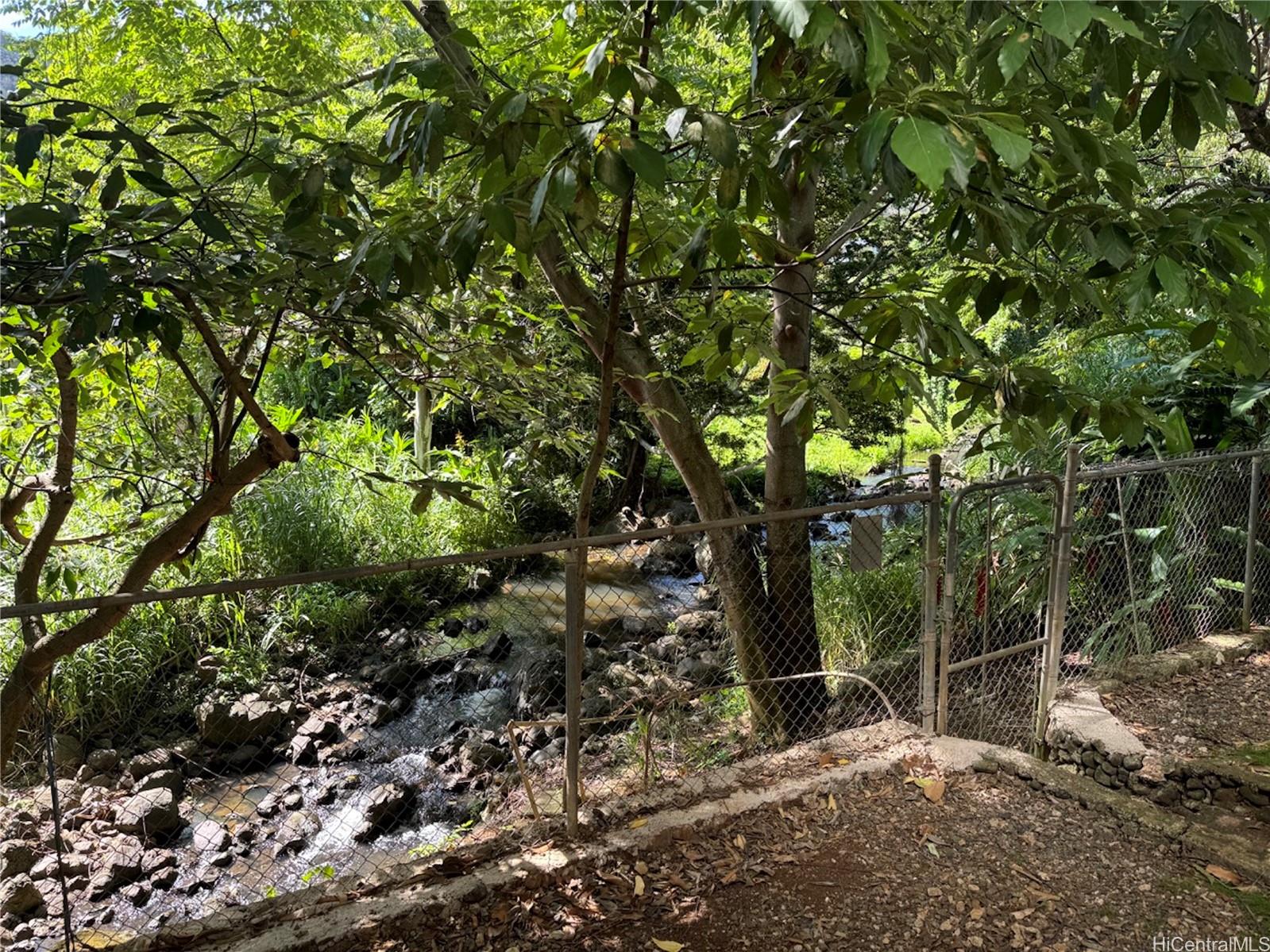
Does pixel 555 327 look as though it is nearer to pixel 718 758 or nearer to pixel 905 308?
pixel 905 308

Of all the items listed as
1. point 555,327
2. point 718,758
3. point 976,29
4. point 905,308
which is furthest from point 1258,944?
point 555,327

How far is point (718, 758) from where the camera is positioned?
4.68m

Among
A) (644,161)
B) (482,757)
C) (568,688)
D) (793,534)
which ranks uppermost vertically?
(644,161)

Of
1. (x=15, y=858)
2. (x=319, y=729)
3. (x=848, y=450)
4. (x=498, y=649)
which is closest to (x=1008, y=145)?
(x=15, y=858)

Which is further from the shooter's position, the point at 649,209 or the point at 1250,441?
the point at 1250,441

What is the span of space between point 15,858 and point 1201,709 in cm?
580

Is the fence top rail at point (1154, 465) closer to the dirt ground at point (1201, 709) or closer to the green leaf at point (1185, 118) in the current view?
the dirt ground at point (1201, 709)

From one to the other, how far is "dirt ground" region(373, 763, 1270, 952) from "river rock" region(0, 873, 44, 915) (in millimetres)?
2500

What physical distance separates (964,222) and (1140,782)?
277cm

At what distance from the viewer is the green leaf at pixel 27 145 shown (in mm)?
1673

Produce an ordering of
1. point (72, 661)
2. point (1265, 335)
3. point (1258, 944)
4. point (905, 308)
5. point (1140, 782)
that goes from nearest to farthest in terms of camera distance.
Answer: point (1265, 335) < point (905, 308) < point (1258, 944) < point (1140, 782) < point (72, 661)

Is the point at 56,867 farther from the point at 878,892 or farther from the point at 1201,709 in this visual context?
the point at 1201,709

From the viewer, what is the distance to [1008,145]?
142 centimetres

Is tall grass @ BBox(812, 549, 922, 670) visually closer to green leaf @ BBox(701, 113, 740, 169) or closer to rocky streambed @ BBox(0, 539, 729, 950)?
rocky streambed @ BBox(0, 539, 729, 950)
